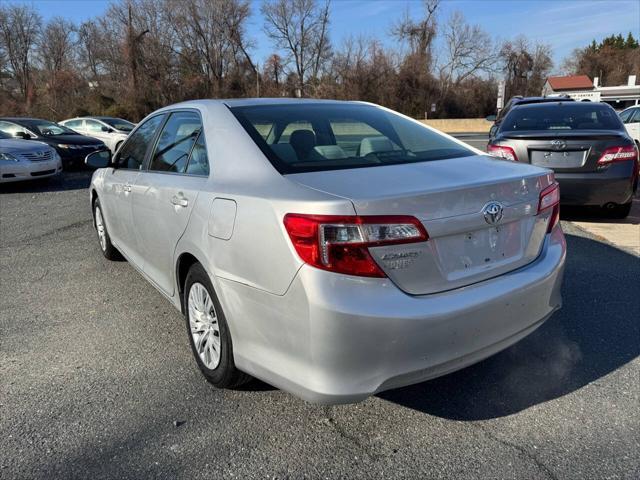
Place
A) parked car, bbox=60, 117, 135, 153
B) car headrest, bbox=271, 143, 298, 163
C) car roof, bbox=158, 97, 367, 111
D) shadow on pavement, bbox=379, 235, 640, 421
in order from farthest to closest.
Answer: parked car, bbox=60, 117, 135, 153 < car roof, bbox=158, 97, 367, 111 < shadow on pavement, bbox=379, 235, 640, 421 < car headrest, bbox=271, 143, 298, 163

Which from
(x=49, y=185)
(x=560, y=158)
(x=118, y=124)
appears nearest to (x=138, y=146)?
(x=560, y=158)

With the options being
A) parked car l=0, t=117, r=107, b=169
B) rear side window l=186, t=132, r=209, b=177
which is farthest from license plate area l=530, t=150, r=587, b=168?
parked car l=0, t=117, r=107, b=169

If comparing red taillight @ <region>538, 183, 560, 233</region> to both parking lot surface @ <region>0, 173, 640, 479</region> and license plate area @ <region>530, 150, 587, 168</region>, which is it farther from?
license plate area @ <region>530, 150, 587, 168</region>

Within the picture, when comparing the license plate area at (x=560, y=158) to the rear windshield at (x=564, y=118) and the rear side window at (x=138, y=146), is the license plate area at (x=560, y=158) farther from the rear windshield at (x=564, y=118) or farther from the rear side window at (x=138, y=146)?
the rear side window at (x=138, y=146)

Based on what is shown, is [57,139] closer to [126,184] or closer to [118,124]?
Answer: [118,124]

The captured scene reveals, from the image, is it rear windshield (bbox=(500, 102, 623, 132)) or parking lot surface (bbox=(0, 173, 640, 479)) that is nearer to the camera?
parking lot surface (bbox=(0, 173, 640, 479))

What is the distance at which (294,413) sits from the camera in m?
2.66

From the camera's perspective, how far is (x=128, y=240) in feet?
13.9

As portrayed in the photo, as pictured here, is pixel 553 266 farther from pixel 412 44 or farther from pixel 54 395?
pixel 412 44

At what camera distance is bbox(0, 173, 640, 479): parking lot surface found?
7.47 ft

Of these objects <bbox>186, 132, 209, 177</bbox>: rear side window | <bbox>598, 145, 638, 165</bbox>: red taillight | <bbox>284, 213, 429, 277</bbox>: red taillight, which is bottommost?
<bbox>284, 213, 429, 277</bbox>: red taillight

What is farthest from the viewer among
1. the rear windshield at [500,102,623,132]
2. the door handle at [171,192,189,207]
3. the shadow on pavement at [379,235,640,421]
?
the rear windshield at [500,102,623,132]

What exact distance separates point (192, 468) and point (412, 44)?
5703cm

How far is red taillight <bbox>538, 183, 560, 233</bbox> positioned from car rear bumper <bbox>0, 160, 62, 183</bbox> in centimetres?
1069
